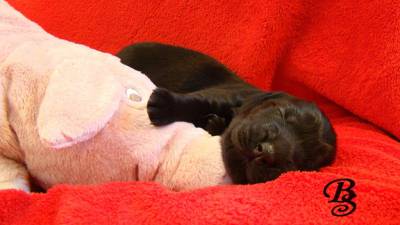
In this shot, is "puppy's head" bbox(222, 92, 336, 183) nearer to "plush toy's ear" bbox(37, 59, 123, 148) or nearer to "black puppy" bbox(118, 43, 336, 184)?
"black puppy" bbox(118, 43, 336, 184)

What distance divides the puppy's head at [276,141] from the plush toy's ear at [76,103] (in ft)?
1.05

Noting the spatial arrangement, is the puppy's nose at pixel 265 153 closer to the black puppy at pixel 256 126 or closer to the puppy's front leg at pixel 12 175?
the black puppy at pixel 256 126

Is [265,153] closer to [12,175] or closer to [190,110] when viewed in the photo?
[190,110]

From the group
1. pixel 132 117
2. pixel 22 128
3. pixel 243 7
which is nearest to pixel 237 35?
pixel 243 7

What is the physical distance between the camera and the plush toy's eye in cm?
99

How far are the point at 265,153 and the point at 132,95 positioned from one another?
0.33 m

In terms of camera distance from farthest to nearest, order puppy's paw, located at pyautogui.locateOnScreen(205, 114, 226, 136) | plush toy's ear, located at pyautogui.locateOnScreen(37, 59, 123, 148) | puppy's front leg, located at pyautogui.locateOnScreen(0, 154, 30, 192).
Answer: puppy's paw, located at pyautogui.locateOnScreen(205, 114, 226, 136)
puppy's front leg, located at pyautogui.locateOnScreen(0, 154, 30, 192)
plush toy's ear, located at pyautogui.locateOnScreen(37, 59, 123, 148)

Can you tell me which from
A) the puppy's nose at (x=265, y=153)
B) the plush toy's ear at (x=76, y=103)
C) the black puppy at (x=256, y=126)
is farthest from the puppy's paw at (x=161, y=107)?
the puppy's nose at (x=265, y=153)

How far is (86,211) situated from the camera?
0.77 metres

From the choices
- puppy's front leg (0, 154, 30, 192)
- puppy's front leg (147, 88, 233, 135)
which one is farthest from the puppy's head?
puppy's front leg (0, 154, 30, 192)

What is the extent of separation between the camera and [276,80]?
5.84 feet

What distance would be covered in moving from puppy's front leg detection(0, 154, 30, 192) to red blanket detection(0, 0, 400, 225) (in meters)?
0.13

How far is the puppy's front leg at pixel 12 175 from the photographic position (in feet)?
3.10

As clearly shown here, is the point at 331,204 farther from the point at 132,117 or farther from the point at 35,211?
the point at 35,211
